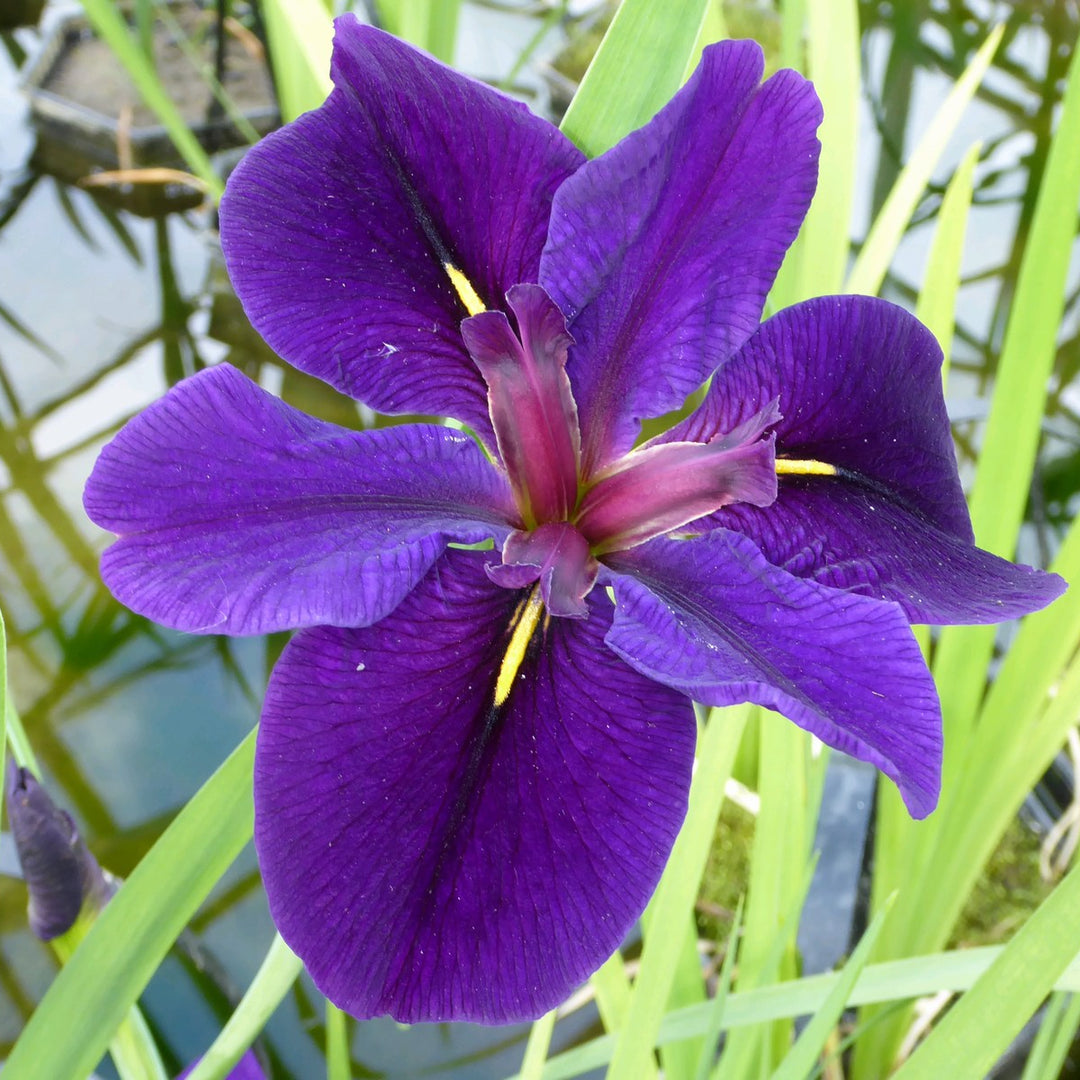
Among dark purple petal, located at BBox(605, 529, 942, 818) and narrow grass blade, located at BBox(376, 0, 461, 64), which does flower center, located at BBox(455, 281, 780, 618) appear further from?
narrow grass blade, located at BBox(376, 0, 461, 64)

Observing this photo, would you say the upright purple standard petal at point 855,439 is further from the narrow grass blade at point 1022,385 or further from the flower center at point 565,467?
the narrow grass blade at point 1022,385

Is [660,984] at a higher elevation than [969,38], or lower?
lower

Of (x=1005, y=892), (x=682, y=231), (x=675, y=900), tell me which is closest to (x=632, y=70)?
(x=682, y=231)

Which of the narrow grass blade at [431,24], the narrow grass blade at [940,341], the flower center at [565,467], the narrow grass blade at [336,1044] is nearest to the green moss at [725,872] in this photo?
the narrow grass blade at [940,341]

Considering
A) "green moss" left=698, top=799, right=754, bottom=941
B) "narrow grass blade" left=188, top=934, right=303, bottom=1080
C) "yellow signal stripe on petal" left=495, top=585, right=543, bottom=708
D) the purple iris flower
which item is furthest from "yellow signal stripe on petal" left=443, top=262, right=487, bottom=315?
"green moss" left=698, top=799, right=754, bottom=941

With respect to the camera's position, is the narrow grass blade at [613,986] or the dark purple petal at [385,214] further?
the narrow grass blade at [613,986]

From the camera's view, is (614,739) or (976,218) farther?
(976,218)

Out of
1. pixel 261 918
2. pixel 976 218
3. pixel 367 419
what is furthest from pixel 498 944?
pixel 976 218

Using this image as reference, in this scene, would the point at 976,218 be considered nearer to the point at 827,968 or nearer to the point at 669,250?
the point at 827,968
